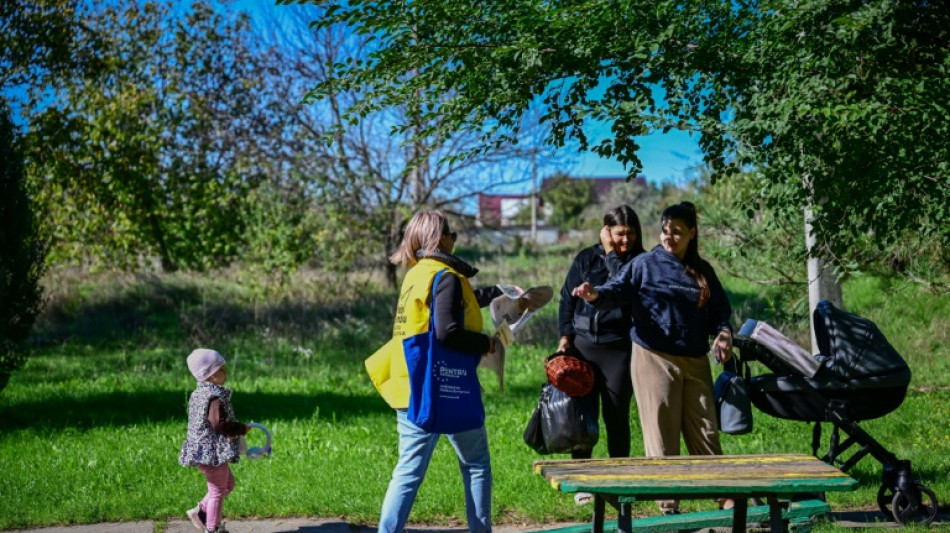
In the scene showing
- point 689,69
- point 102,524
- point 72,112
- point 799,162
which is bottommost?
point 102,524

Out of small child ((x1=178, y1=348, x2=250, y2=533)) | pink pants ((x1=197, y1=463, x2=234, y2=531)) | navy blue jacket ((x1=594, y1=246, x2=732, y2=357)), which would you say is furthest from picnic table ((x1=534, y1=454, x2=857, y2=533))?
pink pants ((x1=197, y1=463, x2=234, y2=531))

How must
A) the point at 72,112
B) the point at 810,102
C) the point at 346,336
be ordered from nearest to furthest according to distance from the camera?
1. the point at 810,102
2. the point at 346,336
3. the point at 72,112

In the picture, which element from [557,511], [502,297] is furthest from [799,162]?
[557,511]

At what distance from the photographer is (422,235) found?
4.93m

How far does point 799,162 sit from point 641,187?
49281 mm

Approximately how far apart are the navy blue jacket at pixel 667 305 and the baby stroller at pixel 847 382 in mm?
270

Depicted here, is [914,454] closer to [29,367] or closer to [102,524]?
[102,524]

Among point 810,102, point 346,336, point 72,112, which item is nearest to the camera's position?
point 810,102

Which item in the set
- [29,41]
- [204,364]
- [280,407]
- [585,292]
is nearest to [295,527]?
[204,364]

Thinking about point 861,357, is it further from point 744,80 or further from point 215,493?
point 215,493

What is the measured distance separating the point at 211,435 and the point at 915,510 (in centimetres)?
411

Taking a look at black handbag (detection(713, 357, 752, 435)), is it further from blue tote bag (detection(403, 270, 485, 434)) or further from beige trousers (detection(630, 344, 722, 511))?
blue tote bag (detection(403, 270, 485, 434))

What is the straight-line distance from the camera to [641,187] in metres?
55.1

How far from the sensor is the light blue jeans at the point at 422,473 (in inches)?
189
